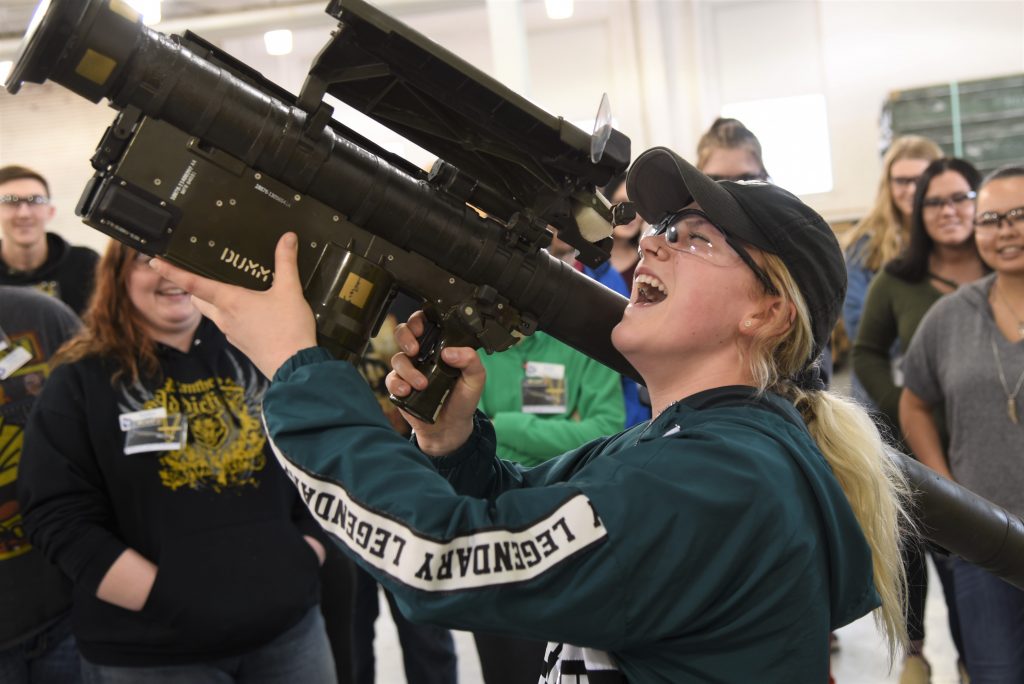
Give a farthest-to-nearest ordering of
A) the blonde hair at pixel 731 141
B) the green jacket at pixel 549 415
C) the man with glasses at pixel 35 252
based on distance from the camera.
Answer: the man with glasses at pixel 35 252 → the blonde hair at pixel 731 141 → the green jacket at pixel 549 415

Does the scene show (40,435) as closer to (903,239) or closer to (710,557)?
(710,557)

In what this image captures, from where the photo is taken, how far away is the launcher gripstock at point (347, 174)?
1.41 m

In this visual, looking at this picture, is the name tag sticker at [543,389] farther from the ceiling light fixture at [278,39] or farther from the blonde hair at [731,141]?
the ceiling light fixture at [278,39]

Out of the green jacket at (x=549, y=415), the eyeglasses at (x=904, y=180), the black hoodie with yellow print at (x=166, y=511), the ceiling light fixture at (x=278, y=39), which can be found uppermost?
the ceiling light fixture at (x=278, y=39)

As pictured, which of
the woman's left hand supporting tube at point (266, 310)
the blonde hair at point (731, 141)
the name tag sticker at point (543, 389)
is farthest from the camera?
the blonde hair at point (731, 141)

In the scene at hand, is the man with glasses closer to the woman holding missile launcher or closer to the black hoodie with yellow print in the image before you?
the black hoodie with yellow print

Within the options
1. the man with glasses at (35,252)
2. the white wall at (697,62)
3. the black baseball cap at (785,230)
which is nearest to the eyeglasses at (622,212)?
the black baseball cap at (785,230)

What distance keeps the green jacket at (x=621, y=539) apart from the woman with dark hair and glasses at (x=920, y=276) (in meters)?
2.17

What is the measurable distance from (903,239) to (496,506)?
2.98 m

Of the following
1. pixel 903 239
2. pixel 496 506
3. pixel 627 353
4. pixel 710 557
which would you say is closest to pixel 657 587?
pixel 710 557

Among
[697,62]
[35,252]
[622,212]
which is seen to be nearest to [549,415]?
[622,212]

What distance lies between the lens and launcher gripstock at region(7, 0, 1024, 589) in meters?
1.41

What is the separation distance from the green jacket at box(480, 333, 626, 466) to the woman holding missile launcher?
1166 mm

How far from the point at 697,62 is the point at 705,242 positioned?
813cm
